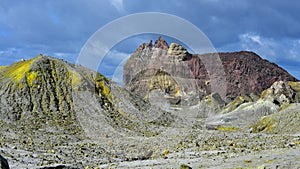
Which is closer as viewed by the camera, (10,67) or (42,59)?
(42,59)

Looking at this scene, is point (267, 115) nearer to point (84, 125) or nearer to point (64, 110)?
point (84, 125)

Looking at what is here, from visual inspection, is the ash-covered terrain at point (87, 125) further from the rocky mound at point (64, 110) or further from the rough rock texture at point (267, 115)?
the rough rock texture at point (267, 115)

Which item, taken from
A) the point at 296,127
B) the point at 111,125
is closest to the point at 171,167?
the point at 111,125

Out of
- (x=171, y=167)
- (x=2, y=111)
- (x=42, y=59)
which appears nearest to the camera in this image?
(x=171, y=167)

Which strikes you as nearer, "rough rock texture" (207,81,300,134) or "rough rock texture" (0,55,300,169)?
"rough rock texture" (0,55,300,169)

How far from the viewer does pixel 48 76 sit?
62.8m

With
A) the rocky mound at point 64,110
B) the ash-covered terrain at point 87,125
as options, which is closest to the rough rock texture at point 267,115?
the ash-covered terrain at point 87,125

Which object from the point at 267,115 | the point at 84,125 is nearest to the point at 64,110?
the point at 84,125

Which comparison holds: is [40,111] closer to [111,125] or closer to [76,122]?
[76,122]

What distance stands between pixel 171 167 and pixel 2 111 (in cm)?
3639

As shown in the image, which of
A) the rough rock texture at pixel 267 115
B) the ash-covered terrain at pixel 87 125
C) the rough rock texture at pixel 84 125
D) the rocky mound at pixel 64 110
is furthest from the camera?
the rough rock texture at pixel 267 115

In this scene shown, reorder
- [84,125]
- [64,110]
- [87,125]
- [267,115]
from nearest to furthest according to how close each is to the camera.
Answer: [84,125], [87,125], [64,110], [267,115]

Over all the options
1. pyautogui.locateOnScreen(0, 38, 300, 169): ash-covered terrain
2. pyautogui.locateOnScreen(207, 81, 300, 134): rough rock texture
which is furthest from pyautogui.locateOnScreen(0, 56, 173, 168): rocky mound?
pyautogui.locateOnScreen(207, 81, 300, 134): rough rock texture

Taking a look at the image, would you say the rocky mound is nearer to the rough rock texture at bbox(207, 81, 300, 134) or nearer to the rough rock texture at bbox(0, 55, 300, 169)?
the rough rock texture at bbox(0, 55, 300, 169)
